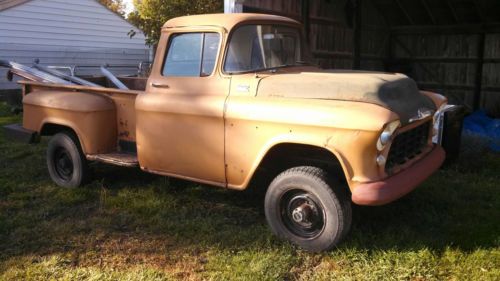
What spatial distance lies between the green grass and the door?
0.55 m

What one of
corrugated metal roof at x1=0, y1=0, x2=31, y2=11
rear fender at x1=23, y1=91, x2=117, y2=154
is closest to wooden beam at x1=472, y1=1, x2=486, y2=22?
rear fender at x1=23, y1=91, x2=117, y2=154

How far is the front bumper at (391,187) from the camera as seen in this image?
11.5 ft

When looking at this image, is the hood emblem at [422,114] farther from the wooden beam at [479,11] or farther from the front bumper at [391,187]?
the wooden beam at [479,11]

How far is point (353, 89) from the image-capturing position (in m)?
3.80

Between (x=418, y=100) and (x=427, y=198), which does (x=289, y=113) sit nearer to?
(x=418, y=100)

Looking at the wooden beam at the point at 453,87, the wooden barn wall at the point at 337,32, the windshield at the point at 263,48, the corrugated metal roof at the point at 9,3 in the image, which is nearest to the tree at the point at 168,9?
the wooden barn wall at the point at 337,32

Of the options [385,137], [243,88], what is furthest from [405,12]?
[385,137]

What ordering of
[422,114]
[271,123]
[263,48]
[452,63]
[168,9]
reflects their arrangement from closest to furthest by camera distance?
[271,123] → [422,114] → [263,48] → [168,9] → [452,63]

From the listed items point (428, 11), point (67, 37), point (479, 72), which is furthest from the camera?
point (67, 37)

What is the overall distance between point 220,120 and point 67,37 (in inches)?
550

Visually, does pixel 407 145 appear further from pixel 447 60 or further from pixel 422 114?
pixel 447 60

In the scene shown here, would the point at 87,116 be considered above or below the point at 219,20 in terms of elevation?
below

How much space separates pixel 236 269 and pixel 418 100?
2159 mm

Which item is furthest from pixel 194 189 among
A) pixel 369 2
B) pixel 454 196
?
pixel 369 2
